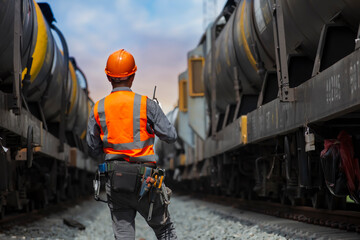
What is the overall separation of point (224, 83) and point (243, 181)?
2.15 metres

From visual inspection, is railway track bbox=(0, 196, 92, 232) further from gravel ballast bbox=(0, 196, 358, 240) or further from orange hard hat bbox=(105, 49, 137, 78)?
orange hard hat bbox=(105, 49, 137, 78)

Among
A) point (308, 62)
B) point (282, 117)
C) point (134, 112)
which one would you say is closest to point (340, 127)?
point (282, 117)

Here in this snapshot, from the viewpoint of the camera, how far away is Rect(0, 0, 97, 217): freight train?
6184 millimetres

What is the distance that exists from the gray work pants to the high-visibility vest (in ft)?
0.73

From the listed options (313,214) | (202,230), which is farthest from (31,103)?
(313,214)

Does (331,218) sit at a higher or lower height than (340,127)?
lower

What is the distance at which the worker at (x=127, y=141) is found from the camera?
3.57 meters

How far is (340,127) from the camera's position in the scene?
18.7ft

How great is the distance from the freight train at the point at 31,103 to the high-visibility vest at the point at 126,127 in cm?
233

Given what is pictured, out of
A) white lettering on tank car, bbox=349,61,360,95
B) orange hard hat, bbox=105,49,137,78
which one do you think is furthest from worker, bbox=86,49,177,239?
white lettering on tank car, bbox=349,61,360,95

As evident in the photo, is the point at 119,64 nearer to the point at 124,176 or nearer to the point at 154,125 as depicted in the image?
the point at 154,125

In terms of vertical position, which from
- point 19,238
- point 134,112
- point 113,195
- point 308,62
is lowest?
point 19,238

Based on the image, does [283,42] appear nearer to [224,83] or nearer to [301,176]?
[301,176]

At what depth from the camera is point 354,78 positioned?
4039mm
